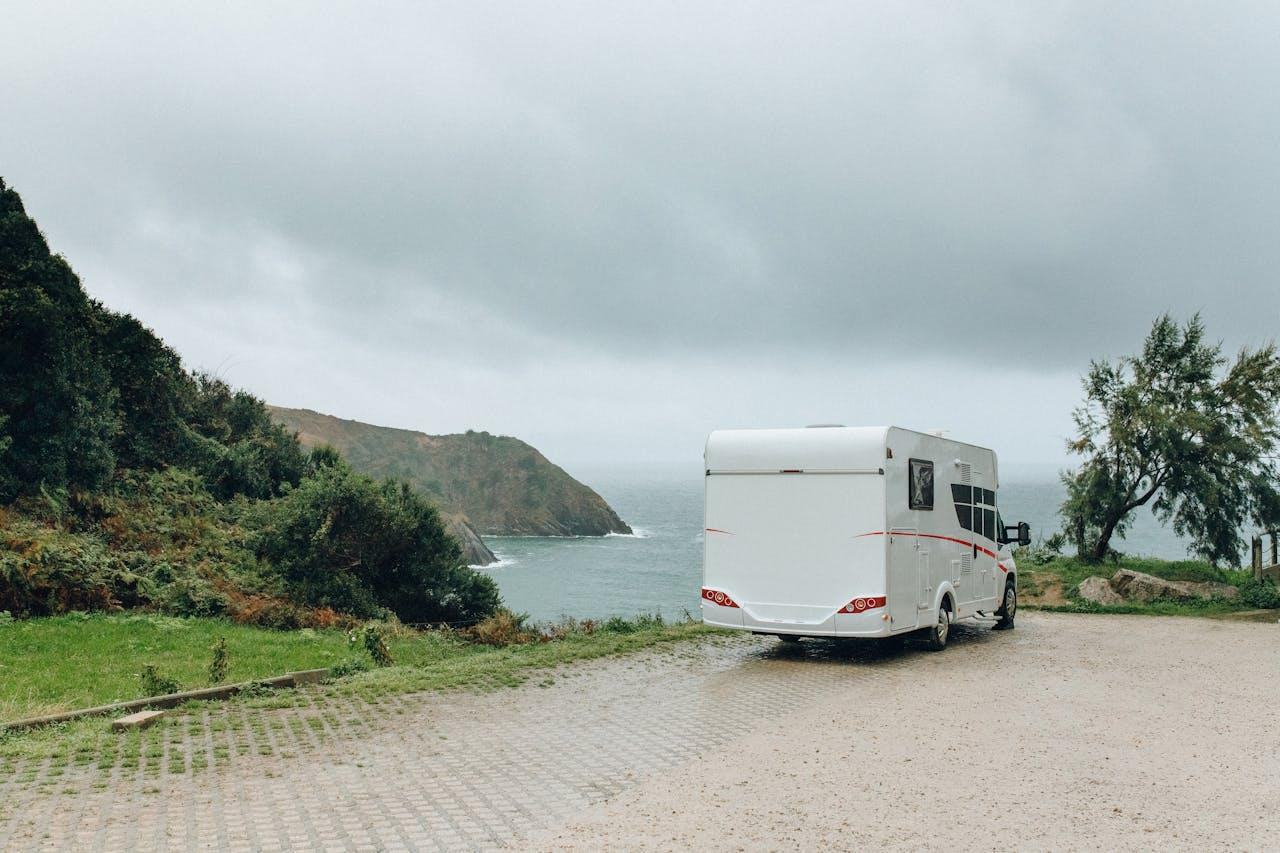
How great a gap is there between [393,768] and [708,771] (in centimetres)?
242

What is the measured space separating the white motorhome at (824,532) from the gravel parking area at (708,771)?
1052mm

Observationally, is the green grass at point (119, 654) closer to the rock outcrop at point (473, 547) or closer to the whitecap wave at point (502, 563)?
the whitecap wave at point (502, 563)

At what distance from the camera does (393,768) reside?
707cm

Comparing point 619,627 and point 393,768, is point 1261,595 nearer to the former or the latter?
point 619,627

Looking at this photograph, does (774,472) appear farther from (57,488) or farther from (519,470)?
(519,470)

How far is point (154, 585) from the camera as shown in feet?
58.5

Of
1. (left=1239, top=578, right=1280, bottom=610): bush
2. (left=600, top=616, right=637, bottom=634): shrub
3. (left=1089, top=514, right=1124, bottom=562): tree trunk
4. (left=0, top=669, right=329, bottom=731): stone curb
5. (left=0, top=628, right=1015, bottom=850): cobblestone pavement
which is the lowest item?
(left=0, top=628, right=1015, bottom=850): cobblestone pavement

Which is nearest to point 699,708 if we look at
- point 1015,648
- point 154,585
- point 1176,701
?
point 1176,701

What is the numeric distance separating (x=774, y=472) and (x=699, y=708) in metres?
4.16

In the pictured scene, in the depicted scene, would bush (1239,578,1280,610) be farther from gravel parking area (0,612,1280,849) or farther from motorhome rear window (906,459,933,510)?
motorhome rear window (906,459,933,510)

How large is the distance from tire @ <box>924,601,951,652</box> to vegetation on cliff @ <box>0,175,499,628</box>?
1086cm

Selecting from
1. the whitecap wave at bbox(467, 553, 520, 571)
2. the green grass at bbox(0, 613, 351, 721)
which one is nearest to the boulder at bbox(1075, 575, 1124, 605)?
the green grass at bbox(0, 613, 351, 721)

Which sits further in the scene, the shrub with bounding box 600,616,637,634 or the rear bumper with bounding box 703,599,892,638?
the shrub with bounding box 600,616,637,634

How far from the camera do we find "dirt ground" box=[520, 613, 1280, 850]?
581 centimetres
